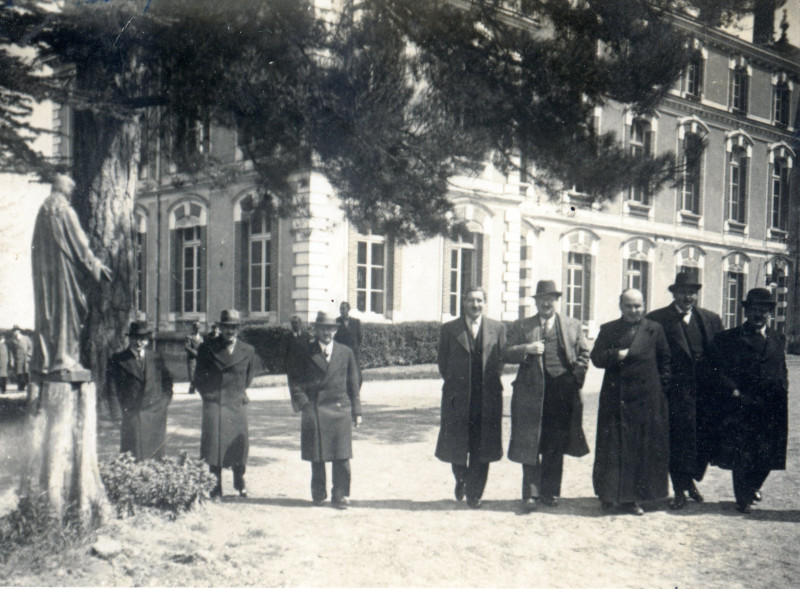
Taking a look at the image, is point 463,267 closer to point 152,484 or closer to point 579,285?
point 579,285

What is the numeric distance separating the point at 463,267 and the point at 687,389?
1593 centimetres

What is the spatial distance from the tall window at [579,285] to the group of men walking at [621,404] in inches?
713

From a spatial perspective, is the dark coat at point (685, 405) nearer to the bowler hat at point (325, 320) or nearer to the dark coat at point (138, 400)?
the bowler hat at point (325, 320)

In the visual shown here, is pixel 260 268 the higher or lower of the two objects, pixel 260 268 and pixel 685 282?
the higher

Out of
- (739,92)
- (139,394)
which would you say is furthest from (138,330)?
(739,92)

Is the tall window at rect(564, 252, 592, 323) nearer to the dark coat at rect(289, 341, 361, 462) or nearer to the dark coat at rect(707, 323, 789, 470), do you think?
the dark coat at rect(707, 323, 789, 470)

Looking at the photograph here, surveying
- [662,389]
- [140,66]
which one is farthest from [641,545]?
[140,66]

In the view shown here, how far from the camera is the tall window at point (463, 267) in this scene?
73.5 feet

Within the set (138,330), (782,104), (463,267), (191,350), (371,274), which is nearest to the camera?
(138,330)

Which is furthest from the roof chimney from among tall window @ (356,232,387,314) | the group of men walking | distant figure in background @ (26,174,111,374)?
tall window @ (356,232,387,314)

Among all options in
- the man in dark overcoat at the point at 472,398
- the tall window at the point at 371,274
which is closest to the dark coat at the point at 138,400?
the man in dark overcoat at the point at 472,398

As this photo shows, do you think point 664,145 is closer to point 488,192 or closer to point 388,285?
point 488,192

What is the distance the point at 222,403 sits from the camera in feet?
22.3

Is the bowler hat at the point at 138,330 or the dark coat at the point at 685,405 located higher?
the bowler hat at the point at 138,330
